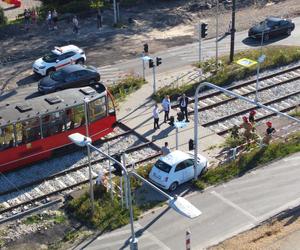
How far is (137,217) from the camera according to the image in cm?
2708

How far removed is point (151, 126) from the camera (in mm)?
35562

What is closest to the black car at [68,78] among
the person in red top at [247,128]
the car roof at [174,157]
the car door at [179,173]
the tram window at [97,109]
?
the tram window at [97,109]

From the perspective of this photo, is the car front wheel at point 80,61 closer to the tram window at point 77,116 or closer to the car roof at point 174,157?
the tram window at point 77,116

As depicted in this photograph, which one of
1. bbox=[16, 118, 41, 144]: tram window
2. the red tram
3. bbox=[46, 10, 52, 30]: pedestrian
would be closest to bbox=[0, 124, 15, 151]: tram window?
the red tram

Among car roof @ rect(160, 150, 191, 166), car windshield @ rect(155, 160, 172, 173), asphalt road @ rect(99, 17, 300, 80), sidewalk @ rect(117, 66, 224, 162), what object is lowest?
A: sidewalk @ rect(117, 66, 224, 162)

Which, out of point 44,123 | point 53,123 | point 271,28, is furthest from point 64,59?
point 271,28

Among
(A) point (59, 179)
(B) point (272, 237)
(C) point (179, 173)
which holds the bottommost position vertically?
(A) point (59, 179)

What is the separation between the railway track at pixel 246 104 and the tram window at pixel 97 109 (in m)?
5.55

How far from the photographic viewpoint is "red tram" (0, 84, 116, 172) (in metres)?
30.5

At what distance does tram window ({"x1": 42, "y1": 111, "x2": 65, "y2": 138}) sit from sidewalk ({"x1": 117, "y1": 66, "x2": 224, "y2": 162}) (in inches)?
186

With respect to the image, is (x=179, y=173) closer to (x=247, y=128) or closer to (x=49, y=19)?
(x=247, y=128)

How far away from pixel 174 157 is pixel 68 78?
40.3 feet

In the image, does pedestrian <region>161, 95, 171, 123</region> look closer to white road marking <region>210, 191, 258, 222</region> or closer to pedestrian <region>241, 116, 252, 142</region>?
pedestrian <region>241, 116, 252, 142</region>

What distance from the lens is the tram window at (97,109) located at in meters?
33.2
